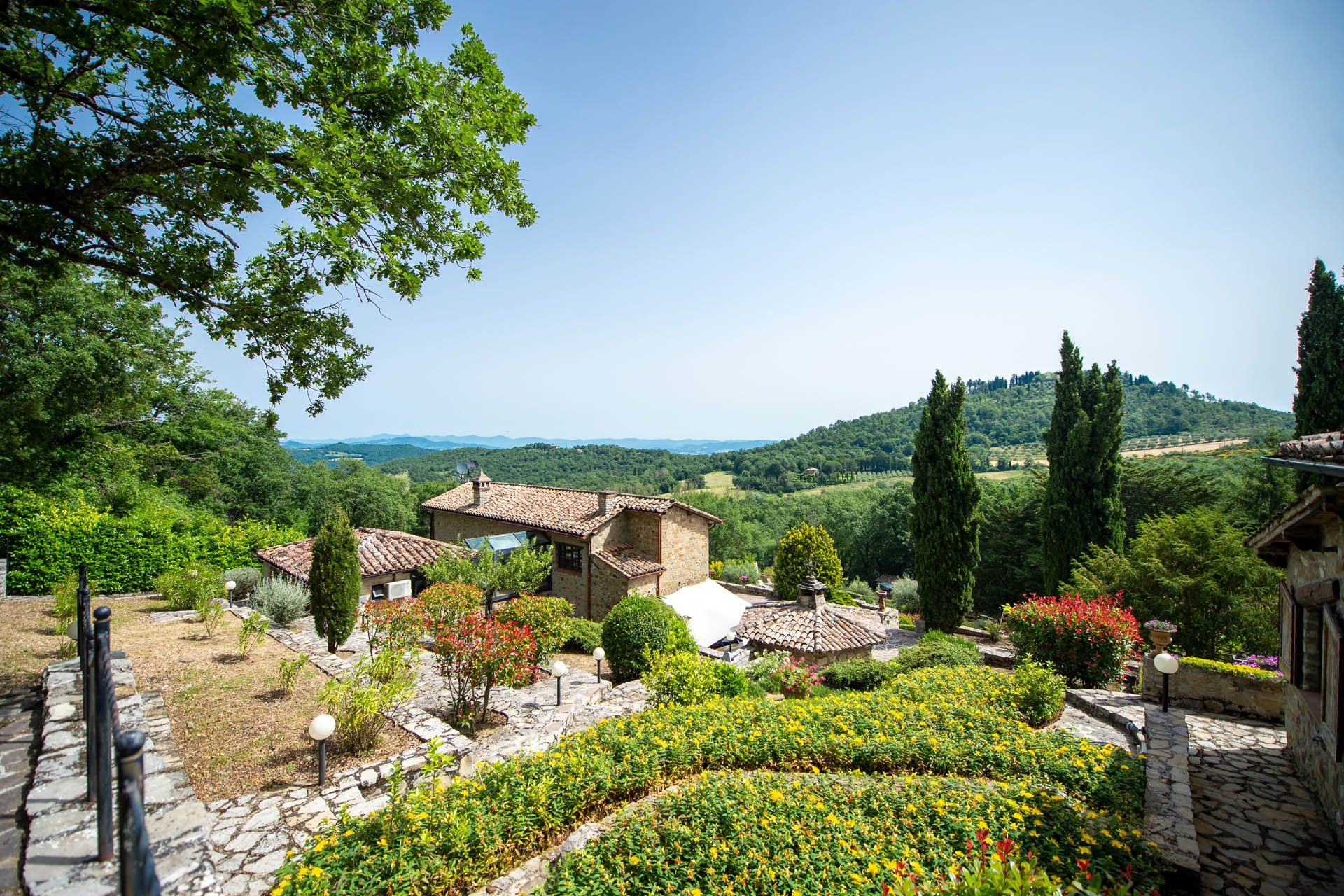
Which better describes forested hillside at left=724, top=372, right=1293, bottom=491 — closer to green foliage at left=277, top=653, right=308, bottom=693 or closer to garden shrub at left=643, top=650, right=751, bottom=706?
garden shrub at left=643, top=650, right=751, bottom=706

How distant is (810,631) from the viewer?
1448 cm

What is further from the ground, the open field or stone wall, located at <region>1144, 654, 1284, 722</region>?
the open field

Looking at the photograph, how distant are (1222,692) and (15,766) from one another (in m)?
16.9

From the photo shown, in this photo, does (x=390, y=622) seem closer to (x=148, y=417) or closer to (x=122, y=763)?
(x=122, y=763)

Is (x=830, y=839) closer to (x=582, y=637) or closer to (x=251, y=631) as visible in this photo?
(x=251, y=631)

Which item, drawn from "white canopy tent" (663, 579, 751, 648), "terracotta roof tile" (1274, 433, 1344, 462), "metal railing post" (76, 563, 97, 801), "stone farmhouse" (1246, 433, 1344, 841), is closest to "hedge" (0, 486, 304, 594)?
"metal railing post" (76, 563, 97, 801)

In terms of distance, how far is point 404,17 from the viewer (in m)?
6.32

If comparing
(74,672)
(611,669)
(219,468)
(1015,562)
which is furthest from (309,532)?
(1015,562)

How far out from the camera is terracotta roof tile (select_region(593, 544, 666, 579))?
20.8 m

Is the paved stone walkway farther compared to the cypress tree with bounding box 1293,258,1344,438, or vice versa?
the cypress tree with bounding box 1293,258,1344,438

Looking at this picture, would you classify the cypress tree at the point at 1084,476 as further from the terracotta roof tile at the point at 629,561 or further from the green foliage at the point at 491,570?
the green foliage at the point at 491,570

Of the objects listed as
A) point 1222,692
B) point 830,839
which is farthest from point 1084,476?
point 830,839

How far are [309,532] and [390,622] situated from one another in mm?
30015

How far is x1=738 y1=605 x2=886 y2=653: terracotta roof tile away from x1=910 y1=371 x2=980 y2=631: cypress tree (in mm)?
7575
